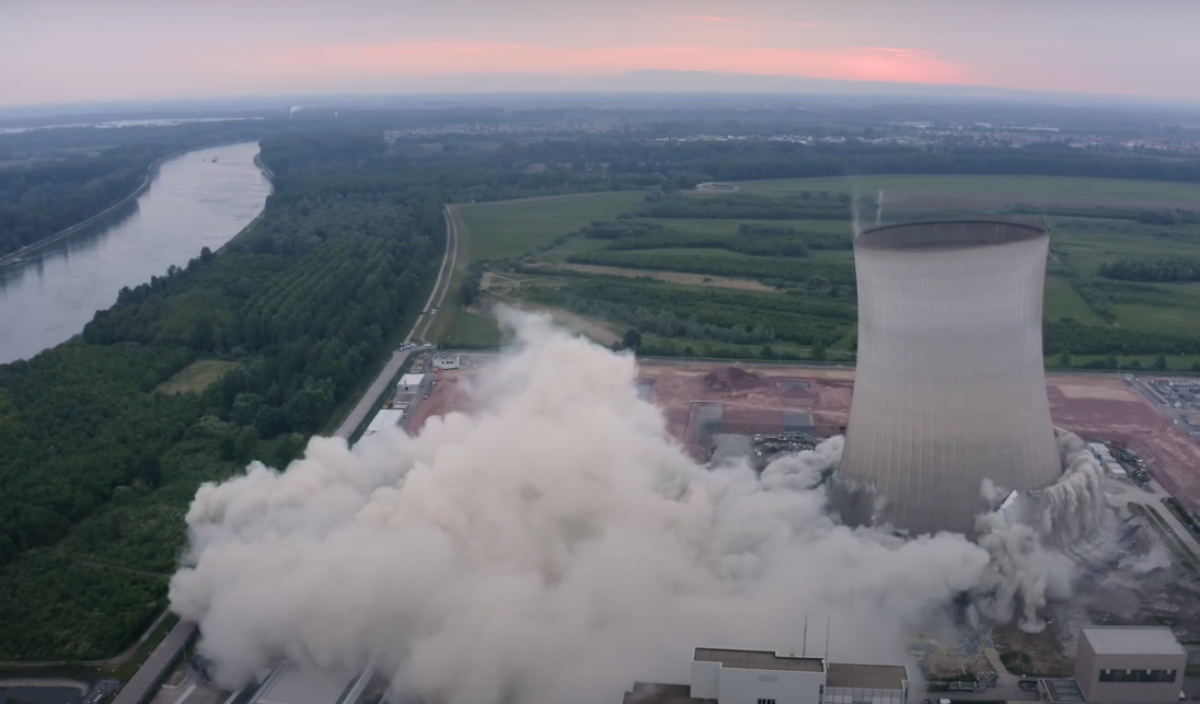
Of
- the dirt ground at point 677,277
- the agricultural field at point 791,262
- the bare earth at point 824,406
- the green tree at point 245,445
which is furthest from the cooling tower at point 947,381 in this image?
the dirt ground at point 677,277

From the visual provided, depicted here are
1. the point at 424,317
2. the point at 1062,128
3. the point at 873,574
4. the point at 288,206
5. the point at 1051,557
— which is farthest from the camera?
the point at 1062,128

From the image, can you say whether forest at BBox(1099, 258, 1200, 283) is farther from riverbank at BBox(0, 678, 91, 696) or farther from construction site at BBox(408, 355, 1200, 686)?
riverbank at BBox(0, 678, 91, 696)

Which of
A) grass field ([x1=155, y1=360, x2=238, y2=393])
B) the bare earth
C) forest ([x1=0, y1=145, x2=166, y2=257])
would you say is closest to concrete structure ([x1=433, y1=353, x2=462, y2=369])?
the bare earth

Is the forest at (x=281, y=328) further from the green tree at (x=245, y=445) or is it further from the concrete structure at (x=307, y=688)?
the concrete structure at (x=307, y=688)

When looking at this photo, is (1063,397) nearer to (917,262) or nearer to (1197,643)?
(1197,643)

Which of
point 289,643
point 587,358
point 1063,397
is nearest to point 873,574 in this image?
point 587,358

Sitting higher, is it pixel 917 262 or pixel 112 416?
pixel 917 262

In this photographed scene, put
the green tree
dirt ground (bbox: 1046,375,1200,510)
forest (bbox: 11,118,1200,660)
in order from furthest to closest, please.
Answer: the green tree
dirt ground (bbox: 1046,375,1200,510)
forest (bbox: 11,118,1200,660)
